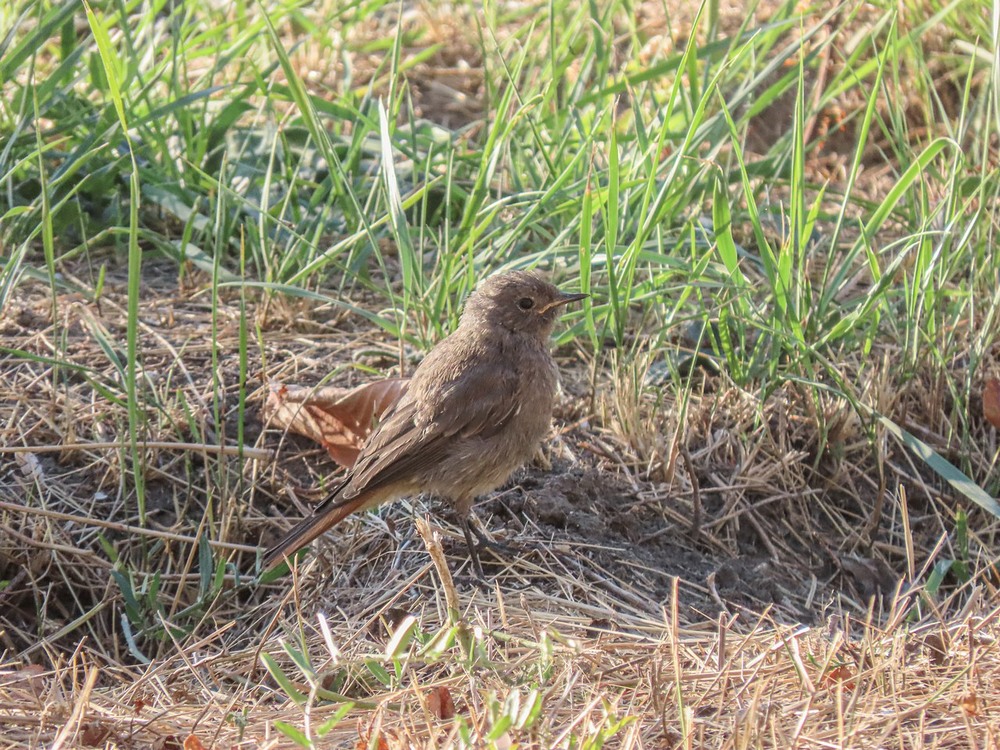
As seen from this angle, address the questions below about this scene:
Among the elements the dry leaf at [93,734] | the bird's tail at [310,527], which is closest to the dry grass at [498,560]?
the dry leaf at [93,734]

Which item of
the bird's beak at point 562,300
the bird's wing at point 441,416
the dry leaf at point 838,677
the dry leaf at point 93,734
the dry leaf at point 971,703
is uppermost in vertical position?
the bird's beak at point 562,300

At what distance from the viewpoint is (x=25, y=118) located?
468cm

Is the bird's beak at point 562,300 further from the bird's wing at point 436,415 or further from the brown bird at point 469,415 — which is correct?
the bird's wing at point 436,415

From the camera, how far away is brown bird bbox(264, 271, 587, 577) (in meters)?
3.84

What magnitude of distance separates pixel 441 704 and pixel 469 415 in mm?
1438

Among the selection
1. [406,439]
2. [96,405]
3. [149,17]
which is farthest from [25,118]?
[406,439]

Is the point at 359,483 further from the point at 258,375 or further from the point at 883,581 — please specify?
the point at 883,581

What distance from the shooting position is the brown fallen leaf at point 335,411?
4219 mm

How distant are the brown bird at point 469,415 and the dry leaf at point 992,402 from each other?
150cm

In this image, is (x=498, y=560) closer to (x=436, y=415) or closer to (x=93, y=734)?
(x=436, y=415)

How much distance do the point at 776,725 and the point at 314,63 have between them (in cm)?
448

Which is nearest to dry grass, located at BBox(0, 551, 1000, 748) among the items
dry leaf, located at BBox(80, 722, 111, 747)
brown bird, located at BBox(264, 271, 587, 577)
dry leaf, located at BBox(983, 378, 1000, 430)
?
dry leaf, located at BBox(80, 722, 111, 747)

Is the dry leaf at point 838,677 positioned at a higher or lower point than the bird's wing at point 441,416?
lower

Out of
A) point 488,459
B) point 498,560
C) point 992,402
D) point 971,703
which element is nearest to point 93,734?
point 498,560
